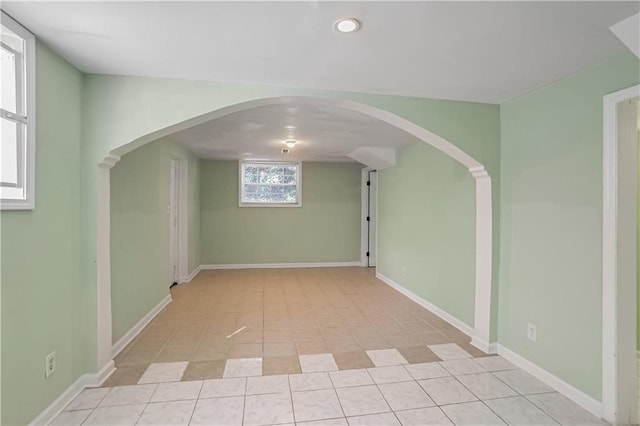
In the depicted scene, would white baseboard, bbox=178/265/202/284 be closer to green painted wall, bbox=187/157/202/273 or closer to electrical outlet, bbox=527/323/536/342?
green painted wall, bbox=187/157/202/273

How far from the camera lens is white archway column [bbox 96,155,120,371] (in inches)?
88.7

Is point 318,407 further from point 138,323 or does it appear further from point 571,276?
point 138,323

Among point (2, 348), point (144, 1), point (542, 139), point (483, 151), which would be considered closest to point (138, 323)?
point (2, 348)

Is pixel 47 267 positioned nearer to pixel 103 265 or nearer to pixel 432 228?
pixel 103 265

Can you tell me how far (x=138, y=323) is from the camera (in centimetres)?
318

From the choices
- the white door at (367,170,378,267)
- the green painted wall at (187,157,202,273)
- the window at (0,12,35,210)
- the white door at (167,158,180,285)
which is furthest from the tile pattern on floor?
the white door at (367,170,378,267)

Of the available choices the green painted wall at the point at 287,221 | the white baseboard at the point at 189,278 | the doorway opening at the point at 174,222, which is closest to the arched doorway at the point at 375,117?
the doorway opening at the point at 174,222

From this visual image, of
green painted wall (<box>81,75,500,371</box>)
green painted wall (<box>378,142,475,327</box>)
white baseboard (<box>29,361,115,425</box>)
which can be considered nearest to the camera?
white baseboard (<box>29,361,115,425</box>)

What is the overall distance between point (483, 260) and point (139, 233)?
334 centimetres

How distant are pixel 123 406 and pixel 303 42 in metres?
2.51

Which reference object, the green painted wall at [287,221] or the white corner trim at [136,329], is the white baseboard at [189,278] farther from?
the white corner trim at [136,329]

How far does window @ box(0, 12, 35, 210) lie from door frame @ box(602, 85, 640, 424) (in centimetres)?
332

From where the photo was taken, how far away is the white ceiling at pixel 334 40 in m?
1.48

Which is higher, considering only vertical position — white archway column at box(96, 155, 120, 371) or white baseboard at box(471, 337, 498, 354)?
white archway column at box(96, 155, 120, 371)
